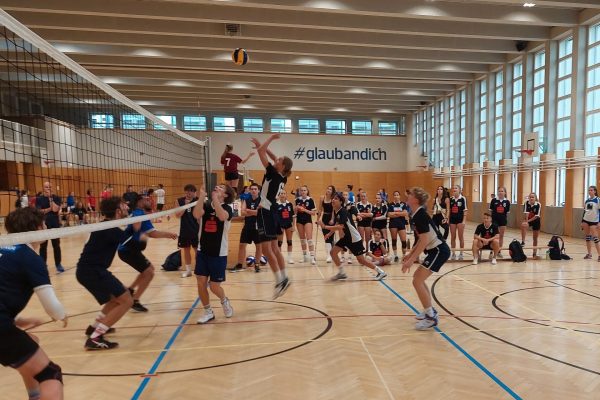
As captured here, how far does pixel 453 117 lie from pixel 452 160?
2.60 m

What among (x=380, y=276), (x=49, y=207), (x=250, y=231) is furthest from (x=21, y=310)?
(x=49, y=207)

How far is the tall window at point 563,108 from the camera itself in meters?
16.0

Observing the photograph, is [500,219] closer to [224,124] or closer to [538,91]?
[538,91]

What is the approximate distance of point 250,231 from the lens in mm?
8977

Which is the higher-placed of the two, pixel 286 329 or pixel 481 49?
pixel 481 49

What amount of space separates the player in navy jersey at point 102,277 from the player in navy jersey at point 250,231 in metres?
4.02

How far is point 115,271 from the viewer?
9.69 metres

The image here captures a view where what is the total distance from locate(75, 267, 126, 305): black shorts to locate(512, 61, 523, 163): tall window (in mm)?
18830

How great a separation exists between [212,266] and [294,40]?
1230 cm

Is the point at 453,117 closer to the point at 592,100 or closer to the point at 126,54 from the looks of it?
the point at 592,100

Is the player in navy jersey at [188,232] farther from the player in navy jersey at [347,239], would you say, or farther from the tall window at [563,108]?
the tall window at [563,108]

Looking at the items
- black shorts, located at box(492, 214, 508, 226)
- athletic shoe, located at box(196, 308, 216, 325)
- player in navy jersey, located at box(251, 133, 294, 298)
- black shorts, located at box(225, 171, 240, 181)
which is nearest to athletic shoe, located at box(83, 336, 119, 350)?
athletic shoe, located at box(196, 308, 216, 325)

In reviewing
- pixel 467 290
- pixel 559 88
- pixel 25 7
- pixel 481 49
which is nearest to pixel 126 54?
pixel 25 7

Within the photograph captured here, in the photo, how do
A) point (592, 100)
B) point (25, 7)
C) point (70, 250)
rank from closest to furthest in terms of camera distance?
point (25, 7), point (70, 250), point (592, 100)
